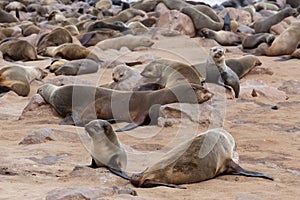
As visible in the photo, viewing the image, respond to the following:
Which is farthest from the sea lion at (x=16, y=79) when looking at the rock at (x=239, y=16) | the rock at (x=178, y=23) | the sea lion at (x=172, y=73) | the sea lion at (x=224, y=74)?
the rock at (x=239, y=16)

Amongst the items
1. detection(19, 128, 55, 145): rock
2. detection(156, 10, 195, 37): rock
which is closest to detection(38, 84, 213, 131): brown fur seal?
detection(19, 128, 55, 145): rock

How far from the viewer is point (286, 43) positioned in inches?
442

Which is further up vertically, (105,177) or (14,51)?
(105,177)

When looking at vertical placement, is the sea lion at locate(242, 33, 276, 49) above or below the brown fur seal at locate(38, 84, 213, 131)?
below

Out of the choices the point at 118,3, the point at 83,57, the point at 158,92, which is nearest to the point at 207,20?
the point at 83,57

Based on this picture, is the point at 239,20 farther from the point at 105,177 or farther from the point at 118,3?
the point at 105,177

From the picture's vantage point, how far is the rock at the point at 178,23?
45.0 ft

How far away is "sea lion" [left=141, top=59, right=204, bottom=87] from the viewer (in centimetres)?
717

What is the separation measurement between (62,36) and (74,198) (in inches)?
386

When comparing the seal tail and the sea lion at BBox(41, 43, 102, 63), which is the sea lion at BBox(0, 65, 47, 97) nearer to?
the sea lion at BBox(41, 43, 102, 63)

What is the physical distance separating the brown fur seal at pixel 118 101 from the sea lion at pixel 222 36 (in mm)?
7162

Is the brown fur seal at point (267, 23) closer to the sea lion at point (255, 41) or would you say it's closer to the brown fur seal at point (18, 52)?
the sea lion at point (255, 41)

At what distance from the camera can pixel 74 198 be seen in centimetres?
302

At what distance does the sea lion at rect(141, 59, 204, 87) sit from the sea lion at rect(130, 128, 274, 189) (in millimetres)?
3157
